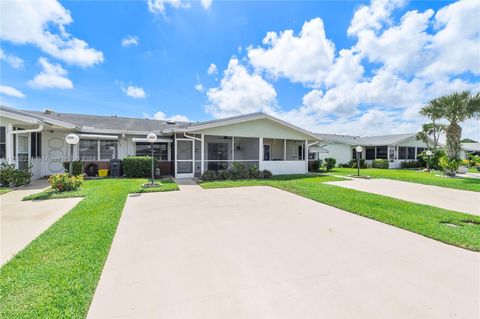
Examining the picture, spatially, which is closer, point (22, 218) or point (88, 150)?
point (22, 218)

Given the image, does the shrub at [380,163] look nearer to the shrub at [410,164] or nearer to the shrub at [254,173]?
the shrub at [410,164]

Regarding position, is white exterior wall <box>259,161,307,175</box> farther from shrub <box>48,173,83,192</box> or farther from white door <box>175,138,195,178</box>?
shrub <box>48,173,83,192</box>

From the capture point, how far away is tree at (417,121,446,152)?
22.1m

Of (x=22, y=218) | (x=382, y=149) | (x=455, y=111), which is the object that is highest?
(x=455, y=111)

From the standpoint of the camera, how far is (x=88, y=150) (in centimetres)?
1312

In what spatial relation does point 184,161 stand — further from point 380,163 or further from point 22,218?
point 380,163

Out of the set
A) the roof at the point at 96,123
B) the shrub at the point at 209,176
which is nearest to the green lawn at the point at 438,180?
the shrub at the point at 209,176

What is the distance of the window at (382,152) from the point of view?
80.2 feet

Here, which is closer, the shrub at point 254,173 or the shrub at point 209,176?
the shrub at point 209,176

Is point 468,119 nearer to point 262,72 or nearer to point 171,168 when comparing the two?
point 262,72

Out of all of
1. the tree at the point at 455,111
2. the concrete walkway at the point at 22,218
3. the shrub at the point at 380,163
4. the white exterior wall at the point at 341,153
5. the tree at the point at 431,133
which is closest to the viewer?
the concrete walkway at the point at 22,218

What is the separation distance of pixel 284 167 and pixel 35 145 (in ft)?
49.4

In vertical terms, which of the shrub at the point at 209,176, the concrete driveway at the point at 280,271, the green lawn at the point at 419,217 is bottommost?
the concrete driveway at the point at 280,271

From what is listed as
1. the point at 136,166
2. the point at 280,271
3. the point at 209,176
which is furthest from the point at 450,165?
the point at 136,166
